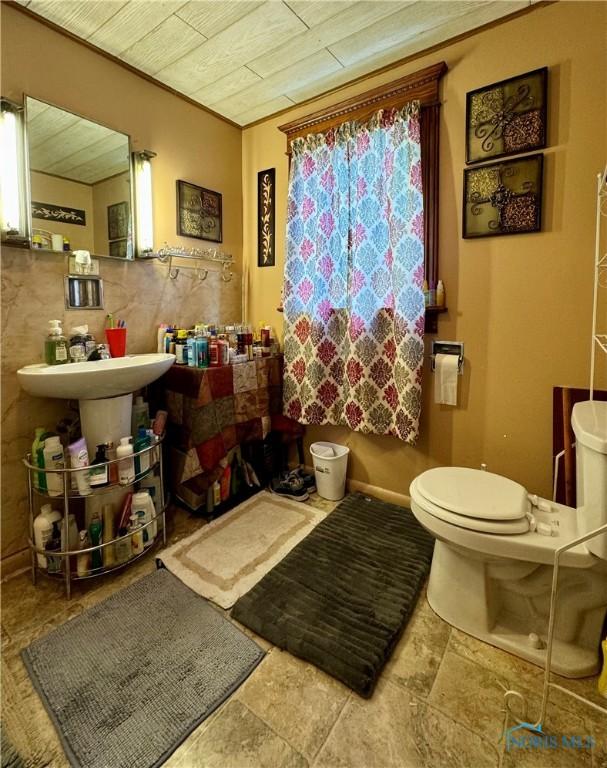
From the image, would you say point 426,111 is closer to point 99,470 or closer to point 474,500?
point 474,500

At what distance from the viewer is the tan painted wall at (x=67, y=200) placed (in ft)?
5.34

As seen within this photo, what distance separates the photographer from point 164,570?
1.66 meters

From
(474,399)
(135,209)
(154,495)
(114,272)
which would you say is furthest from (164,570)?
(135,209)

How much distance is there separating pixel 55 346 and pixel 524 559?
1.99m

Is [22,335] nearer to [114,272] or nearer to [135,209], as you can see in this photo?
[114,272]

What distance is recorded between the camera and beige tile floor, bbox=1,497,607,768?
96 centimetres

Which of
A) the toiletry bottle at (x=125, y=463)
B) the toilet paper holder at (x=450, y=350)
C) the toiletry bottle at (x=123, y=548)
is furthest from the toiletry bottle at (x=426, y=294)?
the toiletry bottle at (x=123, y=548)

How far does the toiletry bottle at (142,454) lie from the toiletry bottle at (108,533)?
0.21m

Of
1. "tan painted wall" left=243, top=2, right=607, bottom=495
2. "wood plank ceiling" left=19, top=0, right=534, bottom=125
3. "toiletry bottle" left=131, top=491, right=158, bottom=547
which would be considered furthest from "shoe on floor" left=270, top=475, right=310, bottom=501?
"wood plank ceiling" left=19, top=0, right=534, bottom=125

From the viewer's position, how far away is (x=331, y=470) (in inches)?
87.6

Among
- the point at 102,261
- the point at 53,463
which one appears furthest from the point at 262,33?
the point at 53,463

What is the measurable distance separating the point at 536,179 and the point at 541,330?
25.6 inches

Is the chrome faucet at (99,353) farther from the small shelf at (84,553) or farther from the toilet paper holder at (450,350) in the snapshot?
the toilet paper holder at (450,350)

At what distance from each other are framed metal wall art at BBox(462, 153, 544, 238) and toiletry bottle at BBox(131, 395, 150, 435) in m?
1.82
